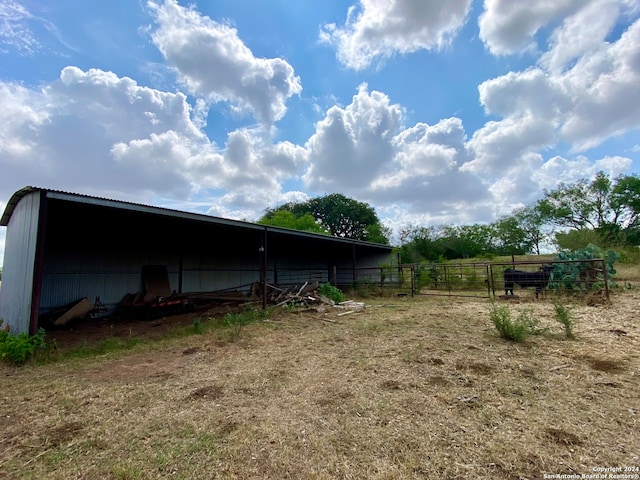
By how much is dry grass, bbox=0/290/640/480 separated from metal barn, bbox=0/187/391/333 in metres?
2.49

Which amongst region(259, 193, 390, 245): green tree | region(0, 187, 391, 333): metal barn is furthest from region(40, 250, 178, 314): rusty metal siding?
region(259, 193, 390, 245): green tree

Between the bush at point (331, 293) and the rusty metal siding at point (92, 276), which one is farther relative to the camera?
the bush at point (331, 293)

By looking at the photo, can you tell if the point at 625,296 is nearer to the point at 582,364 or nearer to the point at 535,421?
the point at 582,364

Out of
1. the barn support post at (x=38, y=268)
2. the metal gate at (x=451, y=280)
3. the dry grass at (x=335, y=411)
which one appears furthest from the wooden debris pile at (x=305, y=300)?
the barn support post at (x=38, y=268)

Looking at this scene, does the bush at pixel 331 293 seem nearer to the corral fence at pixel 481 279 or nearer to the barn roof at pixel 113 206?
the corral fence at pixel 481 279

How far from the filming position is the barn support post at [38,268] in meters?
4.82

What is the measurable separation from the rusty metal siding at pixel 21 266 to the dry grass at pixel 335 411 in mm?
1338

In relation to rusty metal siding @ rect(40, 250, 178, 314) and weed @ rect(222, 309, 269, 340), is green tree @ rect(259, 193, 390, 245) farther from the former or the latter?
weed @ rect(222, 309, 269, 340)

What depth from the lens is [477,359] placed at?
13.9ft

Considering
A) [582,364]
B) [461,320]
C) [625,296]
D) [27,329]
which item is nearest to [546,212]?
[625,296]

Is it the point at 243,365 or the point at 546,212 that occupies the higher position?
the point at 546,212

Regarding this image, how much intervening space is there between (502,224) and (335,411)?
136 feet

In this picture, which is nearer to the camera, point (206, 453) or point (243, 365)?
point (206, 453)

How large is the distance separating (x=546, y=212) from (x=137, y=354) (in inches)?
1553
